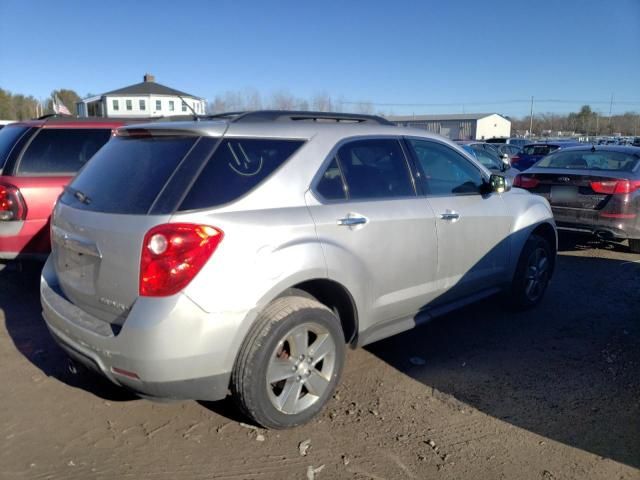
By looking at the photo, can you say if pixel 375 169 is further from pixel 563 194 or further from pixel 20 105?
pixel 20 105

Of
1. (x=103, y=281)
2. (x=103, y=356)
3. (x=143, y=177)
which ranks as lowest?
(x=103, y=356)

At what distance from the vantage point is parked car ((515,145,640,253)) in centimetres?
691

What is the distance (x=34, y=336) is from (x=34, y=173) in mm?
1591

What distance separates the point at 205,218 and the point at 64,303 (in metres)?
1.13

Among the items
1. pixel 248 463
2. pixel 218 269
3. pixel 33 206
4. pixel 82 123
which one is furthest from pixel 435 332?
pixel 82 123

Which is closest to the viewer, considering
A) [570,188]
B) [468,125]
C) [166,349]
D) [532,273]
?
[166,349]

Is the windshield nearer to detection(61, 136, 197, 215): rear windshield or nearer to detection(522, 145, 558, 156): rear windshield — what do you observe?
detection(522, 145, 558, 156): rear windshield

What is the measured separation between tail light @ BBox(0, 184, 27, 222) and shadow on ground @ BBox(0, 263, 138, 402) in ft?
1.63

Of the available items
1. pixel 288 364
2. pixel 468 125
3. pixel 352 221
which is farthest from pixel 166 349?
pixel 468 125

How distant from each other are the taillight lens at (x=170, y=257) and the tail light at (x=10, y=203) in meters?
2.89

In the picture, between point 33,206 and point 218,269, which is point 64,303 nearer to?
point 218,269

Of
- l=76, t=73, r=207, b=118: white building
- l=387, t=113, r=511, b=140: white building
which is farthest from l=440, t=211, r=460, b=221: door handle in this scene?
l=387, t=113, r=511, b=140: white building

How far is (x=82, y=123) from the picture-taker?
18.5 feet

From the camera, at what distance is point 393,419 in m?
3.31
